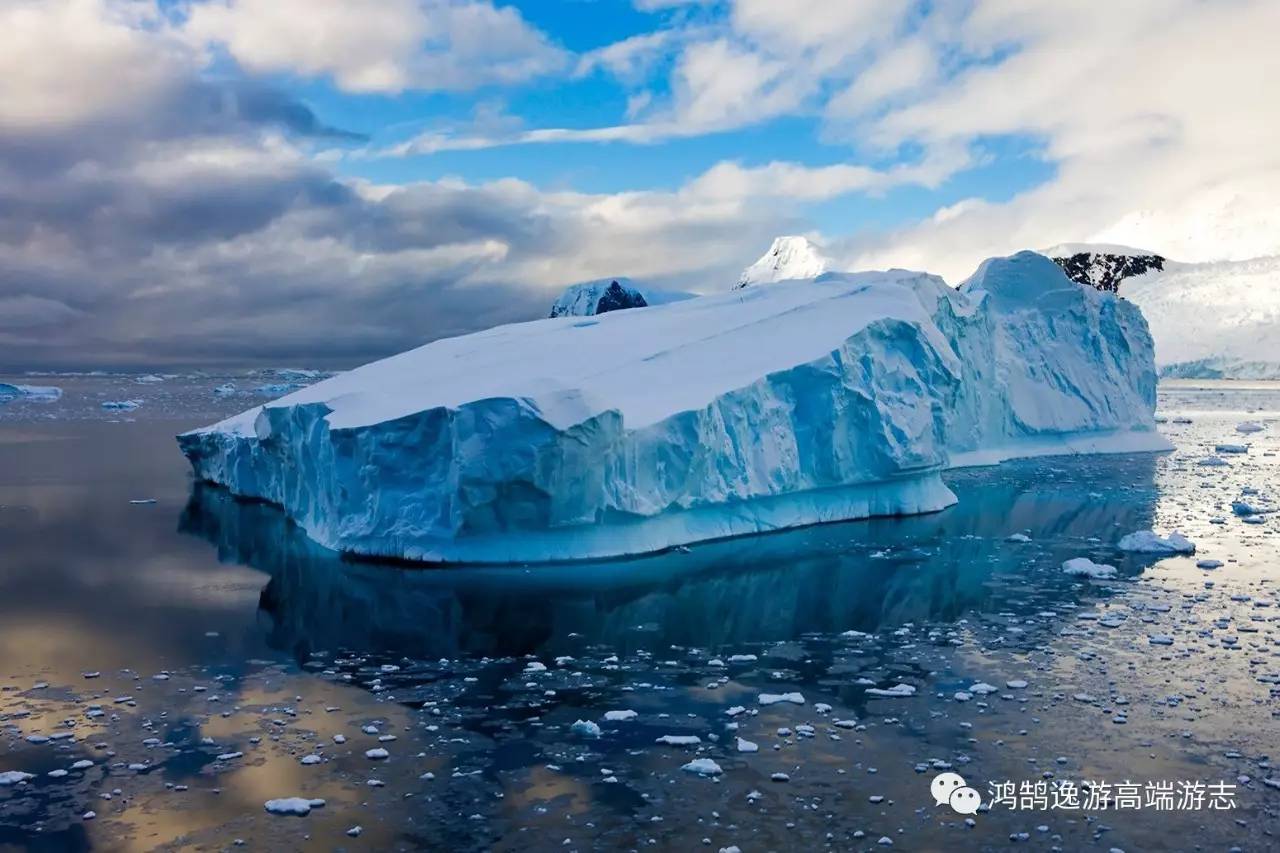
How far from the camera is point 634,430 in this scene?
11023 millimetres

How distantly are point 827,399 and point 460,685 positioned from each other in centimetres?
808

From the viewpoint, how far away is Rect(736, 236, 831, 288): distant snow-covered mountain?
3925 cm

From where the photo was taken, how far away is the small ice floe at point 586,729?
5844mm

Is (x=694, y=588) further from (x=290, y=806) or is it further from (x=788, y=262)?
(x=788, y=262)

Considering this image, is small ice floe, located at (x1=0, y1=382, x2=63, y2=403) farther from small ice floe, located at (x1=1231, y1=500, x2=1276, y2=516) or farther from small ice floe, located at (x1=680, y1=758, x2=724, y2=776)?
small ice floe, located at (x1=680, y1=758, x2=724, y2=776)

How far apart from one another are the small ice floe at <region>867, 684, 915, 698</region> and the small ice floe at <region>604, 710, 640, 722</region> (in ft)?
5.29

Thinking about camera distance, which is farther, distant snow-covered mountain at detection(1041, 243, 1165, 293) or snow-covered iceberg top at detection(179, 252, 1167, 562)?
distant snow-covered mountain at detection(1041, 243, 1165, 293)

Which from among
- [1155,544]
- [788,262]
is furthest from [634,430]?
[788,262]

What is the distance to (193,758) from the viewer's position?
548 cm

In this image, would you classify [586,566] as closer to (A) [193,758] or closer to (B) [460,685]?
(B) [460,685]

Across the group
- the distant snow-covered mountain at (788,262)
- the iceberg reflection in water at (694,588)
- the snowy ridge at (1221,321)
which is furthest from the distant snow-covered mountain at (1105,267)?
the iceberg reflection in water at (694,588)

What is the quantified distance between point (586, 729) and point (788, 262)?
36749 mm

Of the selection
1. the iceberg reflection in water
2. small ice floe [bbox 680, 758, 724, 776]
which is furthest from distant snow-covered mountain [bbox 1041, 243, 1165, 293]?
small ice floe [bbox 680, 758, 724, 776]

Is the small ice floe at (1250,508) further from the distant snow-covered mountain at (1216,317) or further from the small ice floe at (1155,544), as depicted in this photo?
the distant snow-covered mountain at (1216,317)
